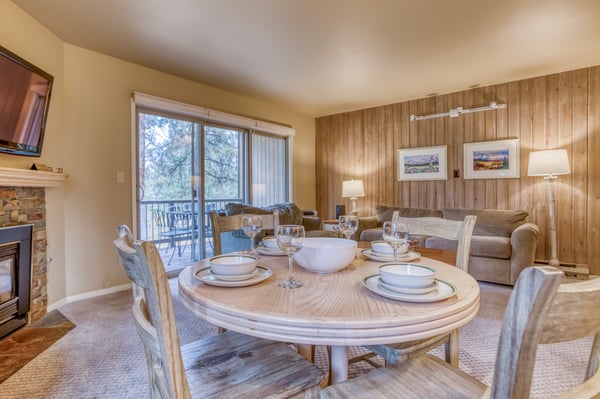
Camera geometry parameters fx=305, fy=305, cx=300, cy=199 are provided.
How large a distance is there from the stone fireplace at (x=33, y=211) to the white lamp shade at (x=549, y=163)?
481 centimetres

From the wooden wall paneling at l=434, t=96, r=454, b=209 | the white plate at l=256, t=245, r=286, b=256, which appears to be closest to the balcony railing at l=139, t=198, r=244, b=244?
the white plate at l=256, t=245, r=286, b=256

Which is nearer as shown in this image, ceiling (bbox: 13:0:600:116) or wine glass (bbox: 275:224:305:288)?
wine glass (bbox: 275:224:305:288)

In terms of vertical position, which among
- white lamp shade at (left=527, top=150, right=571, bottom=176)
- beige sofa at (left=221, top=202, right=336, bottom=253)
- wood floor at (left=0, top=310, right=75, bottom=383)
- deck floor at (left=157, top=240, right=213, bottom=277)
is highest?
white lamp shade at (left=527, top=150, right=571, bottom=176)

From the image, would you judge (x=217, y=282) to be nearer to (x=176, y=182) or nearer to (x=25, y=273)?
(x=25, y=273)

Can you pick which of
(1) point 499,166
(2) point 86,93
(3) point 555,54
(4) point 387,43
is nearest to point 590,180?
(1) point 499,166

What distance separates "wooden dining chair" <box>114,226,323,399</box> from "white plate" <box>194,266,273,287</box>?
193 millimetres

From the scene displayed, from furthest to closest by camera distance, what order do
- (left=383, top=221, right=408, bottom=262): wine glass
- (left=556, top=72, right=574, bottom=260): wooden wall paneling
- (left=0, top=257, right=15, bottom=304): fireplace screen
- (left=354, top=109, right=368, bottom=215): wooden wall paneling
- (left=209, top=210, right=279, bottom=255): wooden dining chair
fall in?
1. (left=354, top=109, right=368, bottom=215): wooden wall paneling
2. (left=556, top=72, right=574, bottom=260): wooden wall paneling
3. (left=0, top=257, right=15, bottom=304): fireplace screen
4. (left=209, top=210, right=279, bottom=255): wooden dining chair
5. (left=383, top=221, right=408, bottom=262): wine glass

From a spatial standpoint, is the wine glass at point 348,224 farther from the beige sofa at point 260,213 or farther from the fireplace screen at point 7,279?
the fireplace screen at point 7,279

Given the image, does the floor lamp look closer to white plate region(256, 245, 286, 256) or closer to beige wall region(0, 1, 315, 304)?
white plate region(256, 245, 286, 256)

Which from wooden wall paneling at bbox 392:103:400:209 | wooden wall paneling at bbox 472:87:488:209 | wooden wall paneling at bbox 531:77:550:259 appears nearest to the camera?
wooden wall paneling at bbox 531:77:550:259

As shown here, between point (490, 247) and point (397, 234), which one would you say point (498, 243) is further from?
point (397, 234)

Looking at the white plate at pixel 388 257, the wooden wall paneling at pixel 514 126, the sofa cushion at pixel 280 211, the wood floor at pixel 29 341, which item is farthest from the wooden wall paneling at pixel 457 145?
the wood floor at pixel 29 341

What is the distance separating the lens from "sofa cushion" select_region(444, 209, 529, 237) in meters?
3.60

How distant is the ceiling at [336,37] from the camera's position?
7.50 feet
